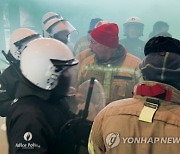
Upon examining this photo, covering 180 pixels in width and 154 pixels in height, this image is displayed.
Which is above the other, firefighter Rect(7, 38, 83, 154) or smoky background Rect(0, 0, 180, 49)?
firefighter Rect(7, 38, 83, 154)

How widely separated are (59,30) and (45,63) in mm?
1484

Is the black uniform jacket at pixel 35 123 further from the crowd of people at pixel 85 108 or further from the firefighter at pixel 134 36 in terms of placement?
the firefighter at pixel 134 36

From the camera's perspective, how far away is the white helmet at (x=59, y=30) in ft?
8.27

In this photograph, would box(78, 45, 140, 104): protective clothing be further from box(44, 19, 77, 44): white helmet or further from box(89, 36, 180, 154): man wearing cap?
box(89, 36, 180, 154): man wearing cap

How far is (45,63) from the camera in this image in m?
1.10

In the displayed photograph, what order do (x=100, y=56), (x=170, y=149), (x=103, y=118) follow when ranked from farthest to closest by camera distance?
(x=100, y=56), (x=103, y=118), (x=170, y=149)

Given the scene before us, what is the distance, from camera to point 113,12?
4047 millimetres

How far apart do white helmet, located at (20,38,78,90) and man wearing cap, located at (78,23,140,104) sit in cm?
79

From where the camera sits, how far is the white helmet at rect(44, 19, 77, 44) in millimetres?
2520

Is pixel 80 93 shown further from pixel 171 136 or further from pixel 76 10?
pixel 76 10

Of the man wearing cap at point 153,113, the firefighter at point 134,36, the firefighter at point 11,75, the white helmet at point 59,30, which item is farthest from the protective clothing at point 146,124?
the firefighter at point 134,36

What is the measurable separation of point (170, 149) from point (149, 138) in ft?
0.20

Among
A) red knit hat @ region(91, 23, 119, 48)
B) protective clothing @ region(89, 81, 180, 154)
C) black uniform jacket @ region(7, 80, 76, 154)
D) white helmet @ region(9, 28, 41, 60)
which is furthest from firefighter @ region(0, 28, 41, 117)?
protective clothing @ region(89, 81, 180, 154)

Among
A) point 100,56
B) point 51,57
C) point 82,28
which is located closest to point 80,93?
point 51,57
